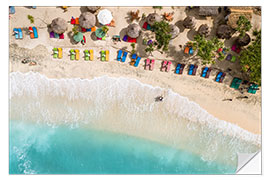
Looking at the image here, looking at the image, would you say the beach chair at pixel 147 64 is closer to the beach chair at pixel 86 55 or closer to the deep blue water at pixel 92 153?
the beach chair at pixel 86 55

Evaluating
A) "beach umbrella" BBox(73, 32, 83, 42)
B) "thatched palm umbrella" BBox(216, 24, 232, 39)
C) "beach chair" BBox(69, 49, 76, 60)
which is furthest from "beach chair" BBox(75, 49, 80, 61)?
"thatched palm umbrella" BBox(216, 24, 232, 39)

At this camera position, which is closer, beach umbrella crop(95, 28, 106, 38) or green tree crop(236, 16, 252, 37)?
green tree crop(236, 16, 252, 37)

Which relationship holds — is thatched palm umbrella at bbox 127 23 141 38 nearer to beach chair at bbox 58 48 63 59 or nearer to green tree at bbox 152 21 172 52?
green tree at bbox 152 21 172 52

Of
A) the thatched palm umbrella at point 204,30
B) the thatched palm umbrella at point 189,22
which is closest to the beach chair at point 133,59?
the thatched palm umbrella at point 189,22

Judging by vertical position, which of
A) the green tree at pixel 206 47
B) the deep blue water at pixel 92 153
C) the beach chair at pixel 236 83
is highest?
the green tree at pixel 206 47
